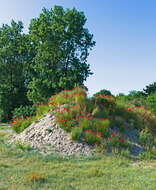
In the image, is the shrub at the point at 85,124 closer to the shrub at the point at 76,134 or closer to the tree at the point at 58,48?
the shrub at the point at 76,134

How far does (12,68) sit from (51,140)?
20287 millimetres

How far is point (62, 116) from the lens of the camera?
8688 millimetres

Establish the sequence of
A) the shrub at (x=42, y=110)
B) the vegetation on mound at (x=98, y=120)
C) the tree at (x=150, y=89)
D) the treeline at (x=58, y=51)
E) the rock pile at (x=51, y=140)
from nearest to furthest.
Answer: the rock pile at (x=51, y=140) < the vegetation on mound at (x=98, y=120) < the shrub at (x=42, y=110) < the treeline at (x=58, y=51) < the tree at (x=150, y=89)

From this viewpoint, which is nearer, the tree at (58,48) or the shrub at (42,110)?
the shrub at (42,110)

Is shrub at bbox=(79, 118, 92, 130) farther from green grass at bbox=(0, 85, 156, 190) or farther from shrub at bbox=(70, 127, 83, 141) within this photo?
green grass at bbox=(0, 85, 156, 190)

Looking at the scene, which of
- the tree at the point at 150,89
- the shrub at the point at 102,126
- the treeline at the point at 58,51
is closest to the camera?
the shrub at the point at 102,126

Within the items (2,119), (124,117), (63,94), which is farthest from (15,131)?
(2,119)

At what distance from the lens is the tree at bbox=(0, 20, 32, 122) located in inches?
953

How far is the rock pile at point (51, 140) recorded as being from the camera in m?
7.18

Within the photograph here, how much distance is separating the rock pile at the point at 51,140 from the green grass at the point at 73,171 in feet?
1.39

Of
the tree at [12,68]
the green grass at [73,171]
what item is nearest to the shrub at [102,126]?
the green grass at [73,171]

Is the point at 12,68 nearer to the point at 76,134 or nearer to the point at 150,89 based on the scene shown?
the point at 76,134

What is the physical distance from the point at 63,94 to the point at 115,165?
5.46m

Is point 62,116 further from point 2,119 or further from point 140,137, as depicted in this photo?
point 2,119
